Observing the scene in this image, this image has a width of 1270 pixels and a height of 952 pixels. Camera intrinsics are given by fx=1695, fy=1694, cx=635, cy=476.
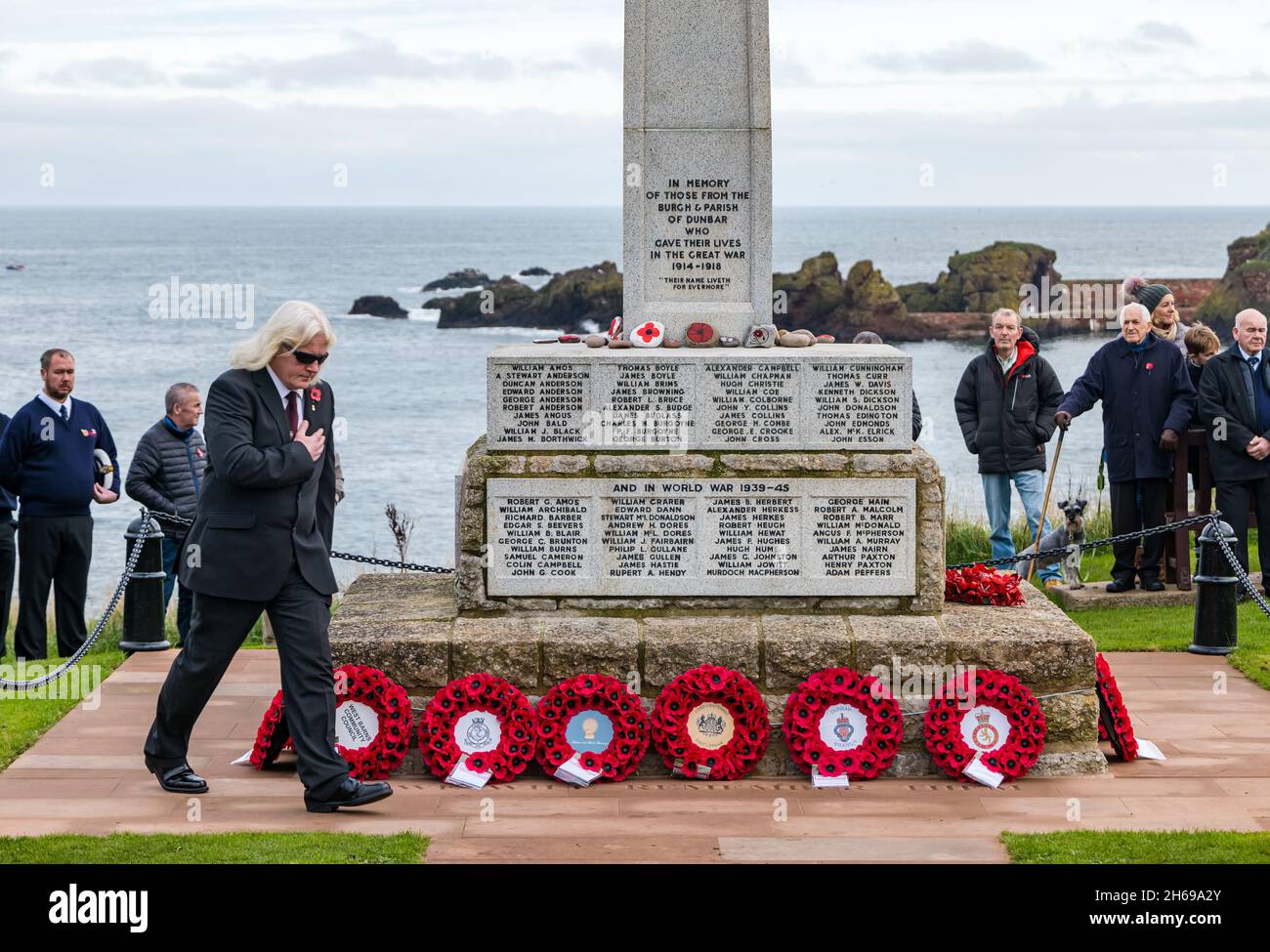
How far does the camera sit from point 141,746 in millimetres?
7766

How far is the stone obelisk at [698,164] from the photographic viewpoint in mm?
7977

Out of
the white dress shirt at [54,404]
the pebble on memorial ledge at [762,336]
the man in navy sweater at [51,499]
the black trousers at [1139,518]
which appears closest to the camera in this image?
the pebble on memorial ledge at [762,336]

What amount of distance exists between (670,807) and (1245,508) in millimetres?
5505

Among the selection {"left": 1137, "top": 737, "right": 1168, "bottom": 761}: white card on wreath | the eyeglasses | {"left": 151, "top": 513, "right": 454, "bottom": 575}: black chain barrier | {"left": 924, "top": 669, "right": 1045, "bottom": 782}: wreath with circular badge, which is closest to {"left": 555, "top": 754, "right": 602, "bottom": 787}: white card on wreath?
{"left": 924, "top": 669, "right": 1045, "bottom": 782}: wreath with circular badge

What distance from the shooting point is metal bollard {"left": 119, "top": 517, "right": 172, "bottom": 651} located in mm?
9562

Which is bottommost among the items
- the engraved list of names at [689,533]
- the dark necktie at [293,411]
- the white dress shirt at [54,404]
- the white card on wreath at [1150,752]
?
the white card on wreath at [1150,752]

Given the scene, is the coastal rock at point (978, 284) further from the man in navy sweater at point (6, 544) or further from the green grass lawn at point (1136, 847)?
the green grass lawn at point (1136, 847)

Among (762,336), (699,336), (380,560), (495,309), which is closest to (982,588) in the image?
(762,336)

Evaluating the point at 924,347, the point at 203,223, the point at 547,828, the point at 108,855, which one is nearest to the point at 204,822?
the point at 108,855

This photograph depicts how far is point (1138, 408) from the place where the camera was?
1070 cm

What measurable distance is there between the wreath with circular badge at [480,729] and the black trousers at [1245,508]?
18.0 feet

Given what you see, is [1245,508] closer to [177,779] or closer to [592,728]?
[592,728]

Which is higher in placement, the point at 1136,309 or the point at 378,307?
the point at 378,307

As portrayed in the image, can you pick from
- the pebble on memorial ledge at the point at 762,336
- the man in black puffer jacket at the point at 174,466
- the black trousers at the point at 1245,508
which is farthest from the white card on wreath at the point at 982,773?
the man in black puffer jacket at the point at 174,466
